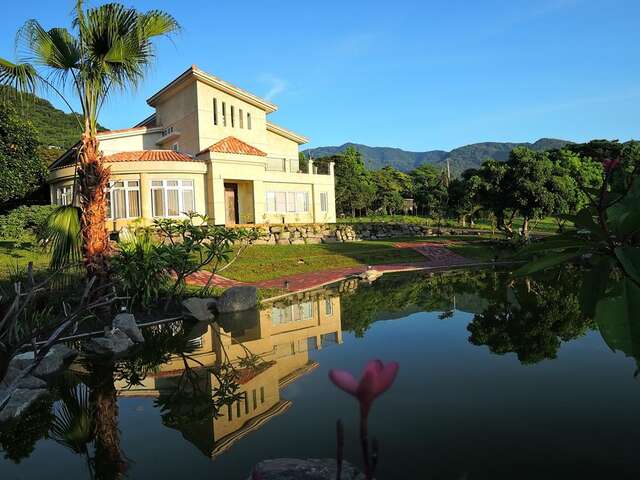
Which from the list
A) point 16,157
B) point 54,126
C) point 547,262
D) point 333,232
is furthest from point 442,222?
point 54,126

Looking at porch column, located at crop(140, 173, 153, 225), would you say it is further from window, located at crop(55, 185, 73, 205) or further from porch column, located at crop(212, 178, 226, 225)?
window, located at crop(55, 185, 73, 205)

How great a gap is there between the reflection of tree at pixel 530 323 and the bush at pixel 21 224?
56.0 feet

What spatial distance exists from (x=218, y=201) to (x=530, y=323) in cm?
1756

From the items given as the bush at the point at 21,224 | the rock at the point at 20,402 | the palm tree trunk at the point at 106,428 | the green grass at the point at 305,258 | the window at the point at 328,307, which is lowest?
the palm tree trunk at the point at 106,428

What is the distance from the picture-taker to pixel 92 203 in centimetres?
915

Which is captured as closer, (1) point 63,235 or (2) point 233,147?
(1) point 63,235

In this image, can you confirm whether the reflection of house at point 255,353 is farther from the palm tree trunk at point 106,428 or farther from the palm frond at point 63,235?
the palm frond at point 63,235

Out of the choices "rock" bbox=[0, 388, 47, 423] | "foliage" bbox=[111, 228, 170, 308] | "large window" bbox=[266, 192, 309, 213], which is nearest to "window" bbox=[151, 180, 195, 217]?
"large window" bbox=[266, 192, 309, 213]

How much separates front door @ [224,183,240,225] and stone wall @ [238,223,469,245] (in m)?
2.79

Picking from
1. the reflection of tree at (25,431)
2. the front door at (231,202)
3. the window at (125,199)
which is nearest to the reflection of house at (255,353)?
the reflection of tree at (25,431)

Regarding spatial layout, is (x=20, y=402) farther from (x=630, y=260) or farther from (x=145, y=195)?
(x=145, y=195)

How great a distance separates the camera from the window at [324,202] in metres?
29.8

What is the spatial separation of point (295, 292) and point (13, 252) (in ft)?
37.6

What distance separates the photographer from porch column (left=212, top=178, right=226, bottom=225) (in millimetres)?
23500
